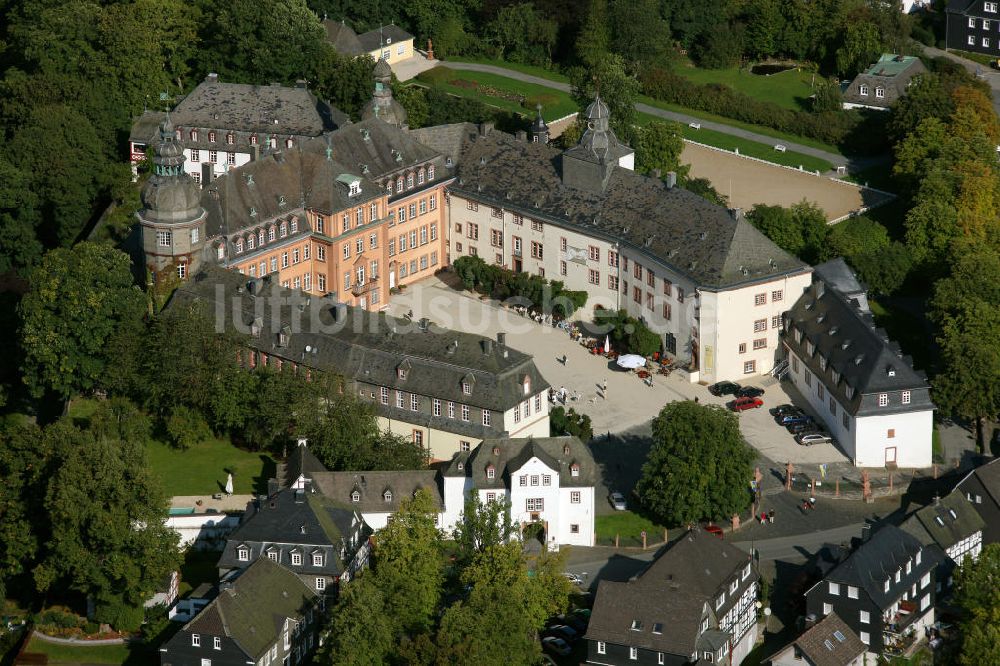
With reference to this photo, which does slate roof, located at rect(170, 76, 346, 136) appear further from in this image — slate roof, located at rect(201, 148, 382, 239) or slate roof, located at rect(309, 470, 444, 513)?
slate roof, located at rect(309, 470, 444, 513)

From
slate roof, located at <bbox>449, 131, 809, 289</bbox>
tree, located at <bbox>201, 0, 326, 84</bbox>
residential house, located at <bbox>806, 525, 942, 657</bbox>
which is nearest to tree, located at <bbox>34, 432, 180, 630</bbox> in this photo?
residential house, located at <bbox>806, 525, 942, 657</bbox>

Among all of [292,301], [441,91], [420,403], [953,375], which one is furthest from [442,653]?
[441,91]

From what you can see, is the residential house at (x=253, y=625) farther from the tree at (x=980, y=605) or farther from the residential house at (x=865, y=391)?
the residential house at (x=865, y=391)

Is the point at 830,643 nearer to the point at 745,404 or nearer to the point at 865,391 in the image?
the point at 865,391

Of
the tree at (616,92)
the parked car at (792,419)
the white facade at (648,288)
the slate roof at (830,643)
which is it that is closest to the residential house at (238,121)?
the white facade at (648,288)

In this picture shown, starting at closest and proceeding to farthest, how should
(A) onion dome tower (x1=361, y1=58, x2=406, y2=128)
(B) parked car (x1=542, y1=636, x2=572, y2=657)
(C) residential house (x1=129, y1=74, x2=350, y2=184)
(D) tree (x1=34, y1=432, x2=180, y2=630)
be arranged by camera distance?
(B) parked car (x1=542, y1=636, x2=572, y2=657)
(D) tree (x1=34, y1=432, x2=180, y2=630)
(A) onion dome tower (x1=361, y1=58, x2=406, y2=128)
(C) residential house (x1=129, y1=74, x2=350, y2=184)

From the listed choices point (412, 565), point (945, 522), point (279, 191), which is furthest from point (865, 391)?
point (279, 191)

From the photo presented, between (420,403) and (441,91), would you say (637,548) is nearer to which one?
(420,403)
